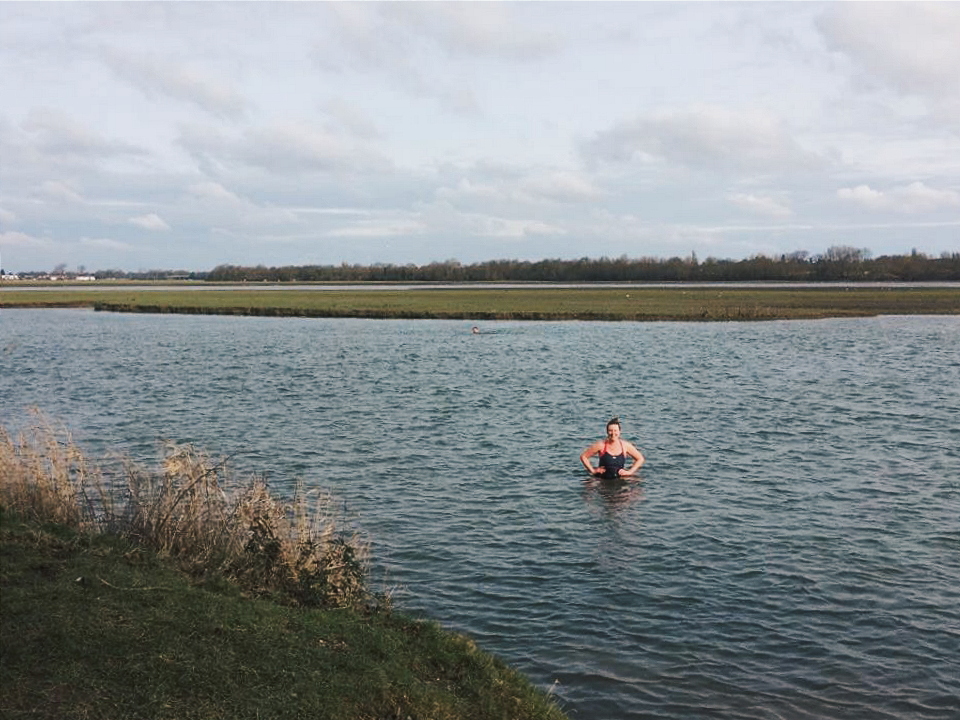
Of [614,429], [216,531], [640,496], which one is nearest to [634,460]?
[614,429]

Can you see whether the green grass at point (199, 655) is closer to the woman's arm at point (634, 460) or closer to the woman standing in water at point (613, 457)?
the woman standing in water at point (613, 457)

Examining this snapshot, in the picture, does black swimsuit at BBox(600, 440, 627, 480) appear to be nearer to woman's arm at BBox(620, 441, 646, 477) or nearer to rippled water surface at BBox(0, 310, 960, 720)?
woman's arm at BBox(620, 441, 646, 477)

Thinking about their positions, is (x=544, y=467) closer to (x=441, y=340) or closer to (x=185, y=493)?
(x=185, y=493)

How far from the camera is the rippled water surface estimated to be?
12266 millimetres

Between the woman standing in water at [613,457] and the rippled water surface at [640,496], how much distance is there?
0.48 m

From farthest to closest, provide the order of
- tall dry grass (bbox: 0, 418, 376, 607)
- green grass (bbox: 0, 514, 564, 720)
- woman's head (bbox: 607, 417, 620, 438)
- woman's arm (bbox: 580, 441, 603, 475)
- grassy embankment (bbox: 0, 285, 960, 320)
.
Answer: grassy embankment (bbox: 0, 285, 960, 320)
woman's arm (bbox: 580, 441, 603, 475)
woman's head (bbox: 607, 417, 620, 438)
tall dry grass (bbox: 0, 418, 376, 607)
green grass (bbox: 0, 514, 564, 720)

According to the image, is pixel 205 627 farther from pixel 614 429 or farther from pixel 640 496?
pixel 614 429

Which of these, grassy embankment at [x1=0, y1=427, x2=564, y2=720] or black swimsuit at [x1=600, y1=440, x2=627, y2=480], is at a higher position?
grassy embankment at [x1=0, y1=427, x2=564, y2=720]

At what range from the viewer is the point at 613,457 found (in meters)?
22.6

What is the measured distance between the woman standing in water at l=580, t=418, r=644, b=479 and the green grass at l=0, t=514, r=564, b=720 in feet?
38.4

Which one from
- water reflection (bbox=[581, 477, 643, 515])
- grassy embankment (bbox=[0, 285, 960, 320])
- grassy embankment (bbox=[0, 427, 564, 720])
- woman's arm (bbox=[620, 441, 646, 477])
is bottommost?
water reflection (bbox=[581, 477, 643, 515])

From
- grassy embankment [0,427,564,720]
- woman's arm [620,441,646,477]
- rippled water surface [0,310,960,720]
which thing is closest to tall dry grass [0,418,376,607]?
grassy embankment [0,427,564,720]

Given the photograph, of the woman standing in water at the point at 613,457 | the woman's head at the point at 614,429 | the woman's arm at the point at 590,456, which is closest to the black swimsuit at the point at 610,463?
the woman standing in water at the point at 613,457

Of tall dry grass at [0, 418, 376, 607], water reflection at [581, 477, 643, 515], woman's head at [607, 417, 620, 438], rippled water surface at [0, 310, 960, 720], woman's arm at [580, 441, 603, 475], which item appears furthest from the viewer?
woman's arm at [580, 441, 603, 475]
